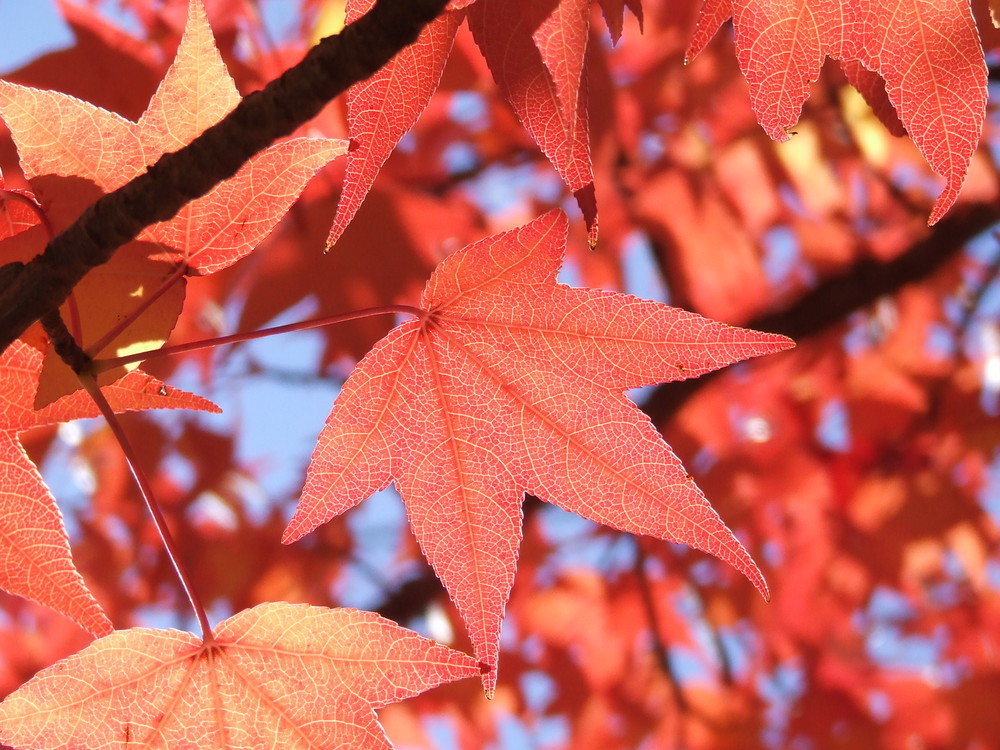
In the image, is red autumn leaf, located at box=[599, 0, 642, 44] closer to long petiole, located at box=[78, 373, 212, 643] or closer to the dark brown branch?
the dark brown branch

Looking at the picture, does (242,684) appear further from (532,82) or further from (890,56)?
(890,56)

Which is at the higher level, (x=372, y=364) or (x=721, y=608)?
(x=372, y=364)

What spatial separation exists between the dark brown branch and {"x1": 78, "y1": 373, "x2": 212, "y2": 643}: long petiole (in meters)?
0.09

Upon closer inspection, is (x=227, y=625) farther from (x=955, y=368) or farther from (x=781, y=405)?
(x=955, y=368)

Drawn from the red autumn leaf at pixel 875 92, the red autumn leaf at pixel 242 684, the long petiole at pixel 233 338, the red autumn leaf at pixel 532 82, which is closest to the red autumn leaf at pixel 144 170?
the long petiole at pixel 233 338

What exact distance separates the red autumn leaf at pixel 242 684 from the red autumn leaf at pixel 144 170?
0.24 metres

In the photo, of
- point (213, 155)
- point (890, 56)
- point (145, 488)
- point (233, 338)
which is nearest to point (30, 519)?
point (145, 488)

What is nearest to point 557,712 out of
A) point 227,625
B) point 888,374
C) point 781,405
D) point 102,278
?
point 781,405

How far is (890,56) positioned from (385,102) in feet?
1.18

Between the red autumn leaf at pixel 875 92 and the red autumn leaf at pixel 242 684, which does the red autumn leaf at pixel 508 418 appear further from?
the red autumn leaf at pixel 875 92

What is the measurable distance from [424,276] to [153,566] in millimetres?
1347

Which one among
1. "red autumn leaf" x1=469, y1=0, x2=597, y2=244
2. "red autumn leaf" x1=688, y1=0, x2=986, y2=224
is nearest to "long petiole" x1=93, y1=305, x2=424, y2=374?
"red autumn leaf" x1=469, y1=0, x2=597, y2=244

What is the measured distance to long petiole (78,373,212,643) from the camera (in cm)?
61

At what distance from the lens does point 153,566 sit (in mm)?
2352
